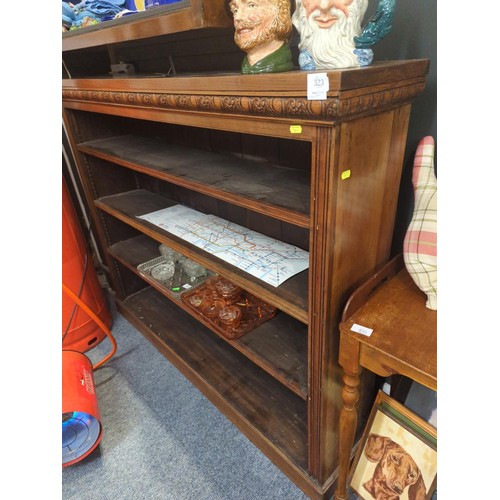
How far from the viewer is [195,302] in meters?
1.55

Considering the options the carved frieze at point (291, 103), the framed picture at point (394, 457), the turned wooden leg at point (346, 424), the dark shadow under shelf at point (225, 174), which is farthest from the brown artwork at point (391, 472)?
the carved frieze at point (291, 103)

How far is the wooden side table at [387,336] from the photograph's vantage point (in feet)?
2.63

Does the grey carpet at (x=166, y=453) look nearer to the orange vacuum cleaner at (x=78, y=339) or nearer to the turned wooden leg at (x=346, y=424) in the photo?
the orange vacuum cleaner at (x=78, y=339)

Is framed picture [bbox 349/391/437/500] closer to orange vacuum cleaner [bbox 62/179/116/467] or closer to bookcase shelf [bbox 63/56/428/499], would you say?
bookcase shelf [bbox 63/56/428/499]

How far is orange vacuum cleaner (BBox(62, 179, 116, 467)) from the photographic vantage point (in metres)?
1.39

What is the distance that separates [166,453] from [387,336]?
1052mm

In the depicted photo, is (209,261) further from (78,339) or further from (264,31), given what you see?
(78,339)

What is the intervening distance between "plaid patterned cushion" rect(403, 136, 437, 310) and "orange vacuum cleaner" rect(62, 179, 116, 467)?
1.27 metres

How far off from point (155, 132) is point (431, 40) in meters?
1.28

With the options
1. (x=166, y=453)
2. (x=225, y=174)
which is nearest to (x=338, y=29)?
(x=225, y=174)

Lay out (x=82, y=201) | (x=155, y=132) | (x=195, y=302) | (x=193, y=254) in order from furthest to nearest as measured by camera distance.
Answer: (x=82, y=201), (x=155, y=132), (x=195, y=302), (x=193, y=254)

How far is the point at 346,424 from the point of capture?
1.03 meters

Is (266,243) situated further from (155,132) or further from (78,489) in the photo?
(78,489)
